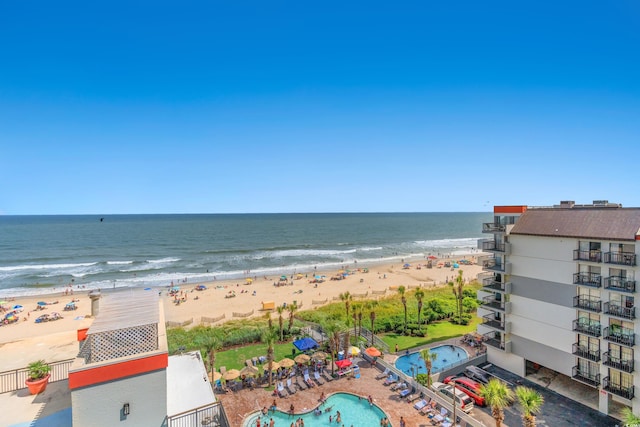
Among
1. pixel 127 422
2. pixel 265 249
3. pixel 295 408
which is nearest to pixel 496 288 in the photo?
pixel 295 408

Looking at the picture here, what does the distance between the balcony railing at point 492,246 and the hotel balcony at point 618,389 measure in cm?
941

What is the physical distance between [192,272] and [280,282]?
76.2ft

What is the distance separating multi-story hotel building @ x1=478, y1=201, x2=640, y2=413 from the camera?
1856 cm

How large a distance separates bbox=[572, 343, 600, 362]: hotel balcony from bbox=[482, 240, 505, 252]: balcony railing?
7.31 metres

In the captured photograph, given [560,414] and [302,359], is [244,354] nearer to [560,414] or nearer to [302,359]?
[302,359]

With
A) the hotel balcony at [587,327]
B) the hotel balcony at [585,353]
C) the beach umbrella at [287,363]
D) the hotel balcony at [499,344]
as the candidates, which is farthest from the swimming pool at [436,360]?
the hotel balcony at [587,327]

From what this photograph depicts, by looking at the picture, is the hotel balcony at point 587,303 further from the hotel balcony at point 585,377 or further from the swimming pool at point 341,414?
the swimming pool at point 341,414

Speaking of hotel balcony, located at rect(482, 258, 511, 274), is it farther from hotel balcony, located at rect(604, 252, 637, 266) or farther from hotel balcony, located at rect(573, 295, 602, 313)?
hotel balcony, located at rect(604, 252, 637, 266)

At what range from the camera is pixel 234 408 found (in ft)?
69.5

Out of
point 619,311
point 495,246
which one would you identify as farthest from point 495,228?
point 619,311

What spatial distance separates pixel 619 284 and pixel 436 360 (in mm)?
14057

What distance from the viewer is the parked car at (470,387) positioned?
21466 millimetres

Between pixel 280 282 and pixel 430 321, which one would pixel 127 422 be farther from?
pixel 280 282

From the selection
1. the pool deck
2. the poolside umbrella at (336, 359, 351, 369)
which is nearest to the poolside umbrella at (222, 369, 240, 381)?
the pool deck
